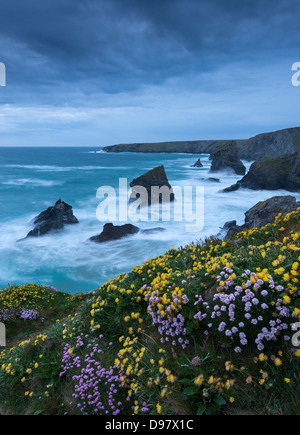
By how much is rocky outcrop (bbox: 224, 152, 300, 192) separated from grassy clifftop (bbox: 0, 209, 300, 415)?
50.5m

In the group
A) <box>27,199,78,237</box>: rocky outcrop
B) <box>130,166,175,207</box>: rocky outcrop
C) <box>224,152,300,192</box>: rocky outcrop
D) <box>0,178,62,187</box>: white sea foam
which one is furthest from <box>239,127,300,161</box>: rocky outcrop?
<box>27,199,78,237</box>: rocky outcrop

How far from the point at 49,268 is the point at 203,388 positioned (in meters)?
24.3

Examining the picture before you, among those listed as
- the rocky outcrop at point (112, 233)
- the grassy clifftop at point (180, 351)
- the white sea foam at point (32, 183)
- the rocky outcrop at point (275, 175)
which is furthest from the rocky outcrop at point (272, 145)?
the grassy clifftop at point (180, 351)

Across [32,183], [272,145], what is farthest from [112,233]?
[272,145]

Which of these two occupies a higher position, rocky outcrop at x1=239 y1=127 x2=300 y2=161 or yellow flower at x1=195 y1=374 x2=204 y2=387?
rocky outcrop at x1=239 y1=127 x2=300 y2=161

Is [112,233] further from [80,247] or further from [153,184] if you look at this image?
[153,184]

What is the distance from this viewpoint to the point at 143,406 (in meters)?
3.50

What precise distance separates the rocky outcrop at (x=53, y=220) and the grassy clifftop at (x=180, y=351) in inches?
1078

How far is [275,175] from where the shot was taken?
52250mm

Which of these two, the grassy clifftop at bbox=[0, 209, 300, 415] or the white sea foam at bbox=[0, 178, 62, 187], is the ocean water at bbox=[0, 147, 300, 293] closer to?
the grassy clifftop at bbox=[0, 209, 300, 415]

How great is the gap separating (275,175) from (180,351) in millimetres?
54728

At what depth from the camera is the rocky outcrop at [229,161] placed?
268ft

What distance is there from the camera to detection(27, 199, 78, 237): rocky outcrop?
3173 centimetres
